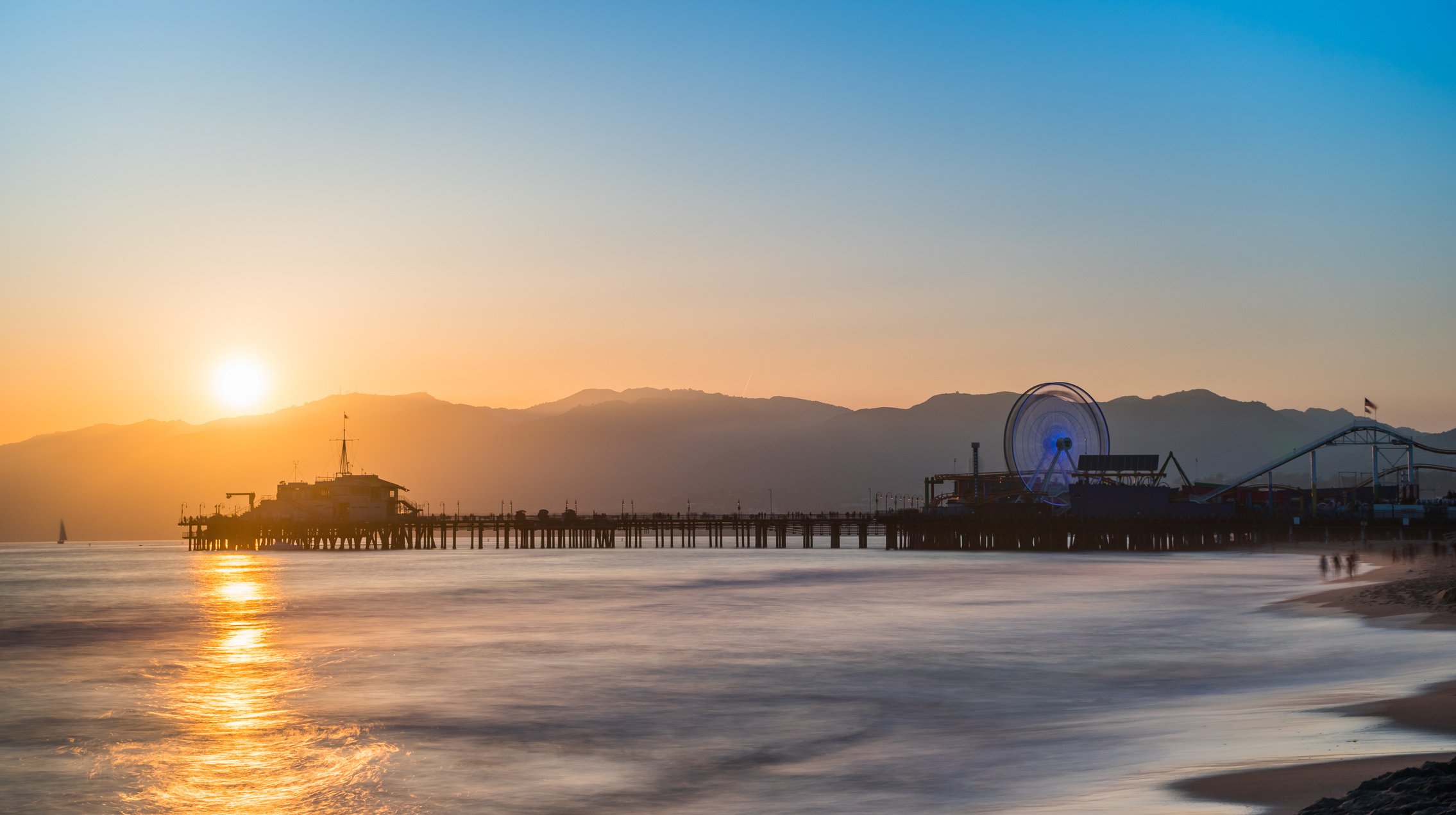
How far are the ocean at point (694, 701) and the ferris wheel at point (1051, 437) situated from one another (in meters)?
83.2

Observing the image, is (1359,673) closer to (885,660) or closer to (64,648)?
(885,660)

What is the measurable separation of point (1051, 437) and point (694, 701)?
122 m

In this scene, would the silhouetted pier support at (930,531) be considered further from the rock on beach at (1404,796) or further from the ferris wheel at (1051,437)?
the rock on beach at (1404,796)

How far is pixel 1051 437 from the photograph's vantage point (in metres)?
142

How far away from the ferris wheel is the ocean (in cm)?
8323

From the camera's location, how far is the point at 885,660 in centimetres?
3278

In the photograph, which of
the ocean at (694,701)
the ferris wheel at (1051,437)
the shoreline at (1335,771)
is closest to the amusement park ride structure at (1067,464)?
the ferris wheel at (1051,437)

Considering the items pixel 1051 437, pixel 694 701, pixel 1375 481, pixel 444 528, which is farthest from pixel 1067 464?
pixel 694 701

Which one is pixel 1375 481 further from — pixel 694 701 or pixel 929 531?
pixel 694 701

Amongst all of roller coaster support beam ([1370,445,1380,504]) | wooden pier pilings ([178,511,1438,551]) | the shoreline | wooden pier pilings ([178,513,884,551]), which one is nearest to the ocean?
the shoreline

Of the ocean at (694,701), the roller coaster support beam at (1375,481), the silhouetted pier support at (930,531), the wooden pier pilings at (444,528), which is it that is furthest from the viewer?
the wooden pier pilings at (444,528)

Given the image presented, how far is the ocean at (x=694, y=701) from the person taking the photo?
16922 millimetres

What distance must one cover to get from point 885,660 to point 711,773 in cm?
1507

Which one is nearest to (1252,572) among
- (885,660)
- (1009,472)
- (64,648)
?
(885,660)
